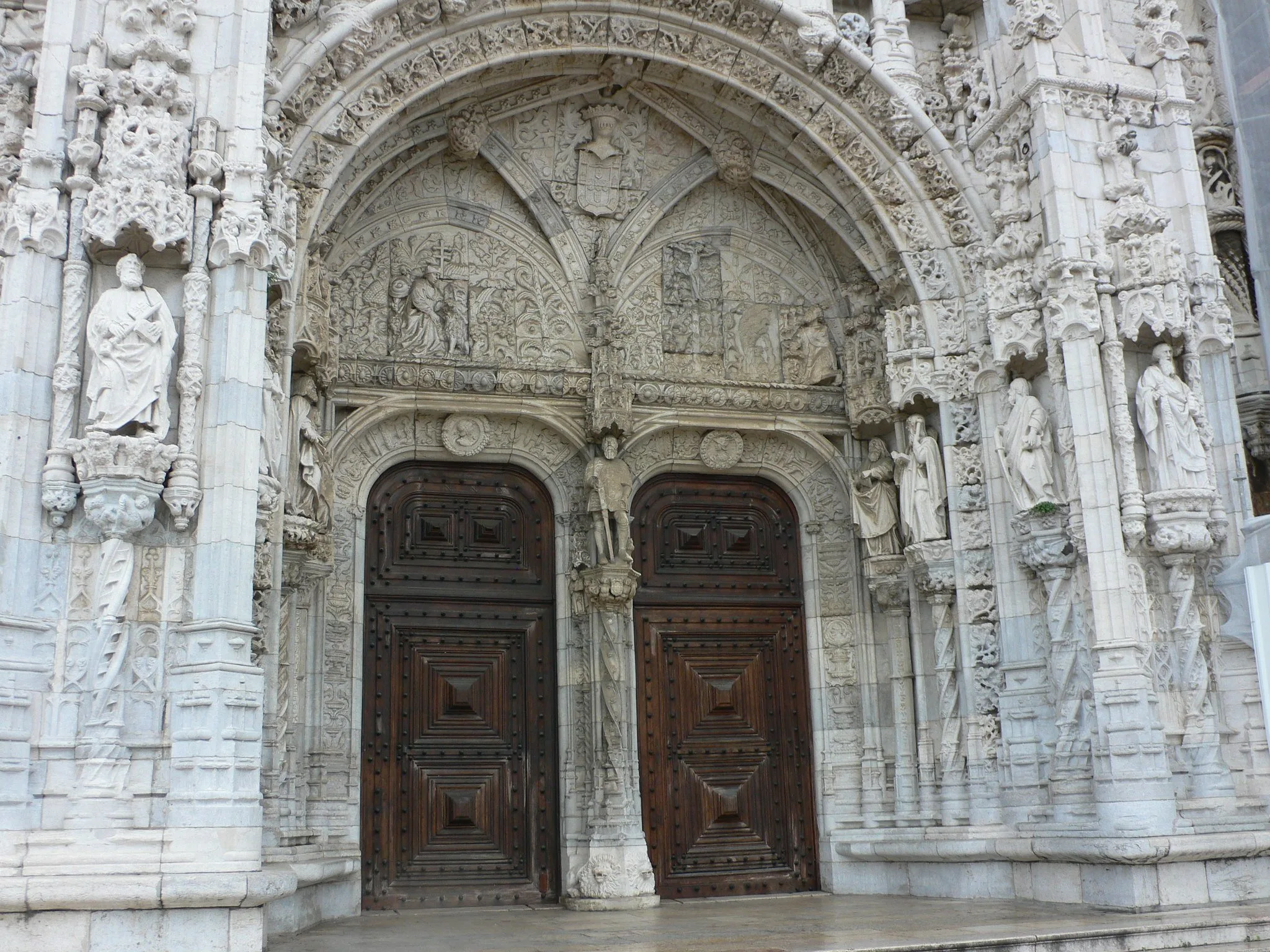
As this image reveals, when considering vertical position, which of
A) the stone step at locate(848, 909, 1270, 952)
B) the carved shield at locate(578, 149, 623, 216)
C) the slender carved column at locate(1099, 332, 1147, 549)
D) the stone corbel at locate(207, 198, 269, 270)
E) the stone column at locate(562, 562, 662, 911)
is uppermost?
the carved shield at locate(578, 149, 623, 216)

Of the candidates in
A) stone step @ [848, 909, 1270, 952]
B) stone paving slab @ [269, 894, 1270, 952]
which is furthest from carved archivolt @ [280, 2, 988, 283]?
stone step @ [848, 909, 1270, 952]

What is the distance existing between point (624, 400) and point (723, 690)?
2493mm

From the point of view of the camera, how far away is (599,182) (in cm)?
1082

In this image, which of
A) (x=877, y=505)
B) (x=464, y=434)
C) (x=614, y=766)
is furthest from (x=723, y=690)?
(x=464, y=434)

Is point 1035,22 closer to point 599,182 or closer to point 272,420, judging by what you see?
point 599,182

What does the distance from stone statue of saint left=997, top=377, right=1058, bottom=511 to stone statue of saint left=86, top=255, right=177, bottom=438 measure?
18.7 ft

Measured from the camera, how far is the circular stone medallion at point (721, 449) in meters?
10.9

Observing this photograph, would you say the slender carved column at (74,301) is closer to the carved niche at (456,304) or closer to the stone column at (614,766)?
the carved niche at (456,304)

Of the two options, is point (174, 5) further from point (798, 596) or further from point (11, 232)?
point (798, 596)

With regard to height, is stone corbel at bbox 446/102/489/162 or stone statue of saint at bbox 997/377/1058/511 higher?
stone corbel at bbox 446/102/489/162

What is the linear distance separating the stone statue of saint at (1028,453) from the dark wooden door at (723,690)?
2323mm

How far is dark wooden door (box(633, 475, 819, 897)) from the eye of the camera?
1029cm

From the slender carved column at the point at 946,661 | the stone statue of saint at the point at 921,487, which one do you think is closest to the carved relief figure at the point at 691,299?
the stone statue of saint at the point at 921,487

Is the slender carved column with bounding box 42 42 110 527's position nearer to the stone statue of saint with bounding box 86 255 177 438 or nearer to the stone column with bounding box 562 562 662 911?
the stone statue of saint with bounding box 86 255 177 438
